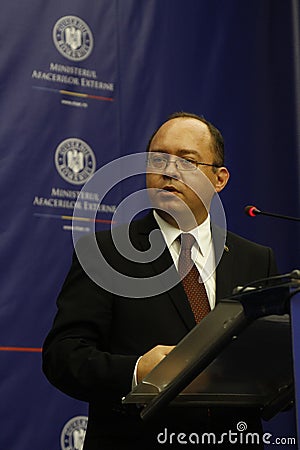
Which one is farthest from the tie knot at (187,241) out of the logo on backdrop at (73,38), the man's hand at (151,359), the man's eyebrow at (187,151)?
the logo on backdrop at (73,38)

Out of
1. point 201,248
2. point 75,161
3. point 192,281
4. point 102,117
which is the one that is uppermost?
point 102,117

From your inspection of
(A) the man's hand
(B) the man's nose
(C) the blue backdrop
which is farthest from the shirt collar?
(C) the blue backdrop

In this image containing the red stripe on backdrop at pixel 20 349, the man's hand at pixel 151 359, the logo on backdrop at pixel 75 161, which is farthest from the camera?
the logo on backdrop at pixel 75 161

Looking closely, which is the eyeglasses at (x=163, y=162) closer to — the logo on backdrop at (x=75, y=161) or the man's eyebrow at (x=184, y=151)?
the man's eyebrow at (x=184, y=151)

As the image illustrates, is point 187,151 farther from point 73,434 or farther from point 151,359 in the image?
point 73,434

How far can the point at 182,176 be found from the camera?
2457 millimetres

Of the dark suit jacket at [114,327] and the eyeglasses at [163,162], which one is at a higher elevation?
the eyeglasses at [163,162]

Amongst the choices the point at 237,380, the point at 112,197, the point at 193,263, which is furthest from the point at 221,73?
the point at 237,380

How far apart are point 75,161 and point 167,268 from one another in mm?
1541

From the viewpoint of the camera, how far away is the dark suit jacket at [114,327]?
201cm

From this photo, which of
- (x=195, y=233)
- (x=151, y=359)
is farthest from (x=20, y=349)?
(x=151, y=359)

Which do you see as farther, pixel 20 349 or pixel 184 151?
pixel 20 349

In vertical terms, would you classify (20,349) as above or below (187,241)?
above

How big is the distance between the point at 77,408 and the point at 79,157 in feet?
3.46
